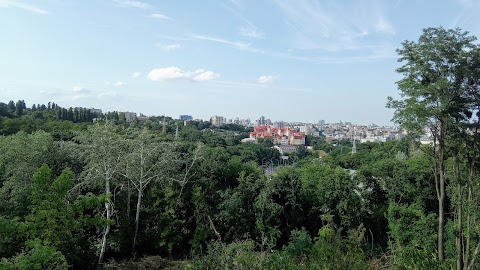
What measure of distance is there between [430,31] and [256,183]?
6640 mm

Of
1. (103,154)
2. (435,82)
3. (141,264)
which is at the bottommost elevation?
(141,264)

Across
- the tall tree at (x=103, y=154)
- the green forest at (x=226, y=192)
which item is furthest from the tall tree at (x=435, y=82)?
the tall tree at (x=103, y=154)

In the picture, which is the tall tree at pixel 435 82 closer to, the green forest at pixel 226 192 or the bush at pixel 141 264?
the green forest at pixel 226 192

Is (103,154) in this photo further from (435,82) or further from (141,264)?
(435,82)

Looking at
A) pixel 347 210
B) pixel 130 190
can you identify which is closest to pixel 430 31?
pixel 347 210

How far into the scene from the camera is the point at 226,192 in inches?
451

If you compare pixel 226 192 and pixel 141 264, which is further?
pixel 226 192

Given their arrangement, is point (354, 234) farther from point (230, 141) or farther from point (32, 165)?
point (230, 141)

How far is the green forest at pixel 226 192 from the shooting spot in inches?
266

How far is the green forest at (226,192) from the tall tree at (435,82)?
0.08ft

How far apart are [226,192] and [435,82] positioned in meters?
6.68

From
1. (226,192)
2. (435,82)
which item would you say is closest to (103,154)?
(226,192)

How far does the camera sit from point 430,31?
8227 mm

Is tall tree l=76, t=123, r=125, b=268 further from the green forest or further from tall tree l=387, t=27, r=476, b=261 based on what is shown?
tall tree l=387, t=27, r=476, b=261
